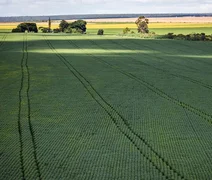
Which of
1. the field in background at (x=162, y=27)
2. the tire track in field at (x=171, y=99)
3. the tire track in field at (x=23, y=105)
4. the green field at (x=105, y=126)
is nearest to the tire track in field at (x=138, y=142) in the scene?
the green field at (x=105, y=126)

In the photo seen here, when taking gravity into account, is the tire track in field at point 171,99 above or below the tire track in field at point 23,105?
above

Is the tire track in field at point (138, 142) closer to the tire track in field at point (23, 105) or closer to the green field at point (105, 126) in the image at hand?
the green field at point (105, 126)

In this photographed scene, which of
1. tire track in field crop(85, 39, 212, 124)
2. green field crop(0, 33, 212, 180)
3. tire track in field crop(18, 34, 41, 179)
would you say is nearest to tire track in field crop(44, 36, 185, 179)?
green field crop(0, 33, 212, 180)

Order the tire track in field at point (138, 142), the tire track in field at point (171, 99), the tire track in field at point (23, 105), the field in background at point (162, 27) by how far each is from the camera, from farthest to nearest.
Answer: the field in background at point (162, 27)
the tire track in field at point (171, 99)
the tire track in field at point (23, 105)
the tire track in field at point (138, 142)

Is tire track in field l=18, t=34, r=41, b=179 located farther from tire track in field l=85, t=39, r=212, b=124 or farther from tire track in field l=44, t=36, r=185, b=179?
tire track in field l=85, t=39, r=212, b=124

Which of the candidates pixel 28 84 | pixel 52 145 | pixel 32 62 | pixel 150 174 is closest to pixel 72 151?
pixel 52 145

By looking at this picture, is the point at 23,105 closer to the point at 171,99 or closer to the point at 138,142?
the point at 138,142

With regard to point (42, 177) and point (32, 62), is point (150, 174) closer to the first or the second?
point (42, 177)

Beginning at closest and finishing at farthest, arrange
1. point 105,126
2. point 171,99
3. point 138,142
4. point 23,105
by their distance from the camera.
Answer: point 138,142, point 105,126, point 23,105, point 171,99

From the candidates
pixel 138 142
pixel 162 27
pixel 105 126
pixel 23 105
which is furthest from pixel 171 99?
pixel 162 27

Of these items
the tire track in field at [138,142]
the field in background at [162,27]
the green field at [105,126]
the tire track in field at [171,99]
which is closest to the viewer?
the tire track in field at [138,142]
